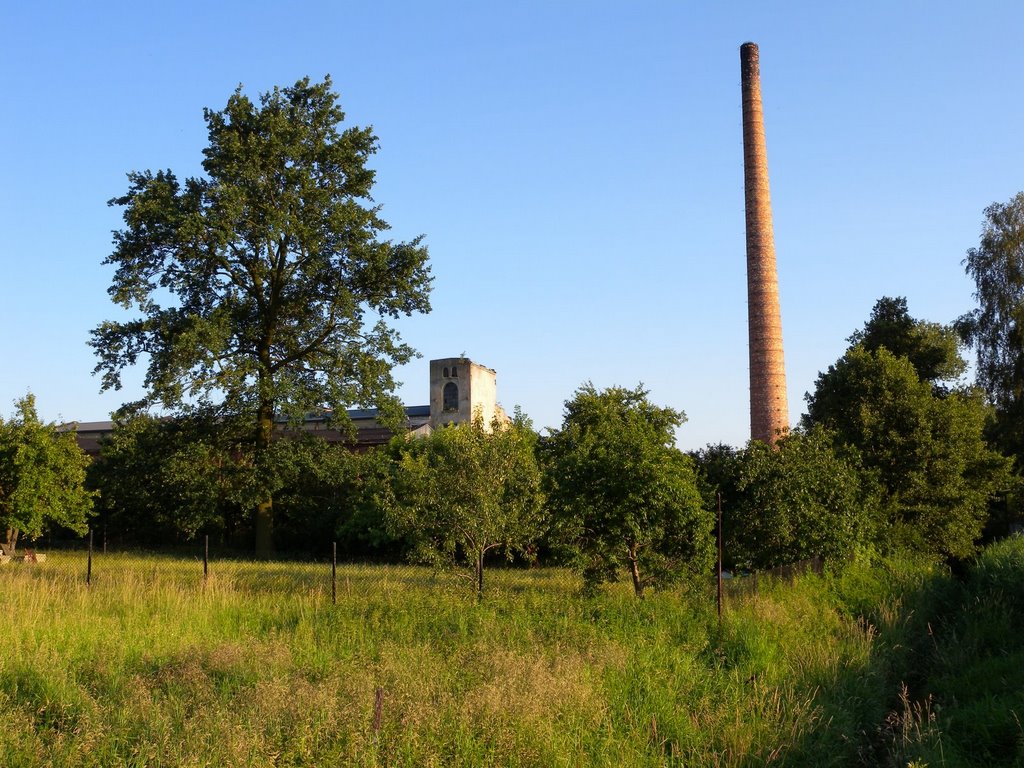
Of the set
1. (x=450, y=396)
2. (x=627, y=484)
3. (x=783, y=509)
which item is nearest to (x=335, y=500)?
(x=783, y=509)

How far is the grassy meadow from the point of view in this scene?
7.07m

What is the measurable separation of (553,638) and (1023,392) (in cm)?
3214

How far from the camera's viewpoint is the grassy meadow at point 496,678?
23.2 ft

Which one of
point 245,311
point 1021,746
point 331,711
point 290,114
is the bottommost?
point 1021,746

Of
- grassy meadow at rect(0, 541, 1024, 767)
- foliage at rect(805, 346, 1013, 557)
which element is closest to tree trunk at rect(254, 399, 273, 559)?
grassy meadow at rect(0, 541, 1024, 767)

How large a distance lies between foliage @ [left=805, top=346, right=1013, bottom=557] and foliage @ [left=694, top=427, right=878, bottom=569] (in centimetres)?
566

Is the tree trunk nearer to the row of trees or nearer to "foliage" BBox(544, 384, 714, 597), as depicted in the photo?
the row of trees

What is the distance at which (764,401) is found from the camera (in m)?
35.6

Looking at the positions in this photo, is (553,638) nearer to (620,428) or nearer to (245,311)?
(620,428)

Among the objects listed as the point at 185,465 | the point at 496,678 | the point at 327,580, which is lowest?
the point at 327,580

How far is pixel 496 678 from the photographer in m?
8.29

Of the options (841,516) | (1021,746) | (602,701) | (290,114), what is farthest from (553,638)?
(290,114)

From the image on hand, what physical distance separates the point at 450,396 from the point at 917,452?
33653 mm

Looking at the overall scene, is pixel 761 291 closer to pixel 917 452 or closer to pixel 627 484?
pixel 917 452
